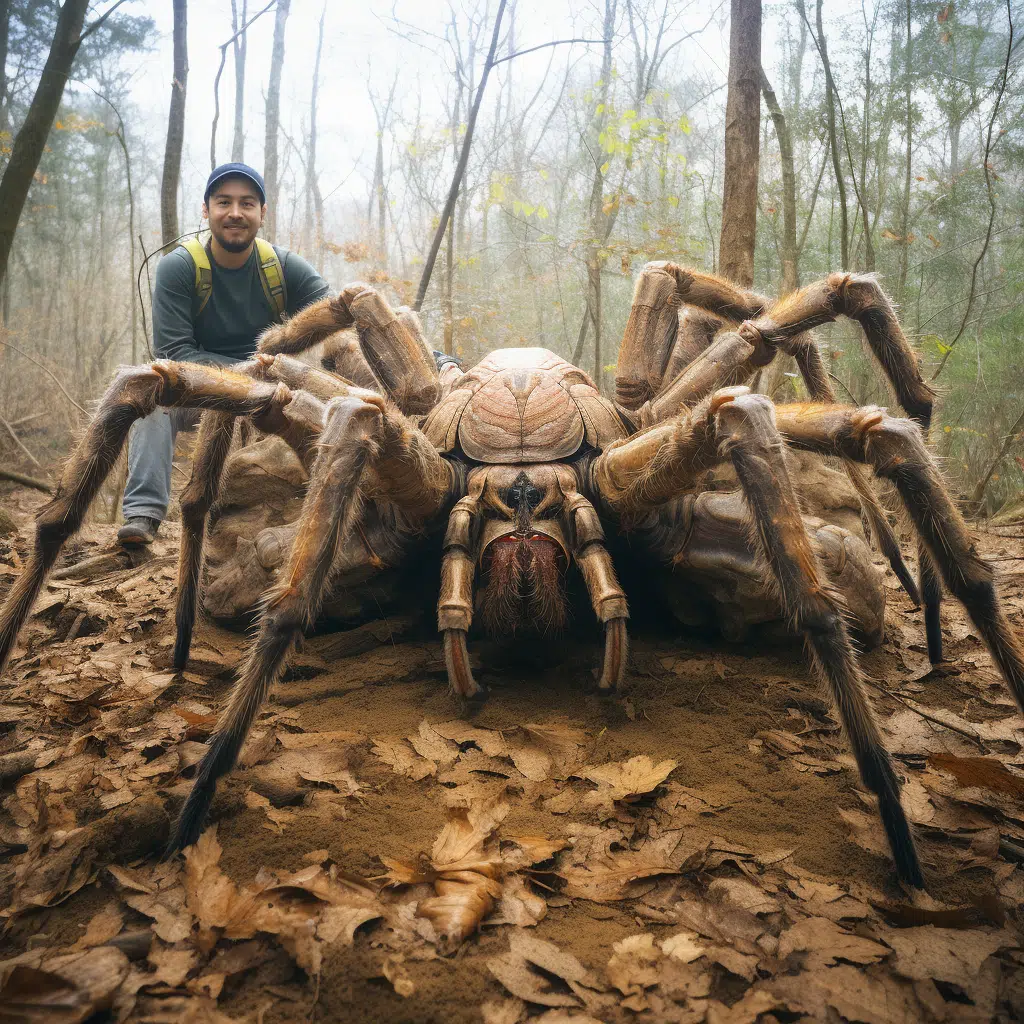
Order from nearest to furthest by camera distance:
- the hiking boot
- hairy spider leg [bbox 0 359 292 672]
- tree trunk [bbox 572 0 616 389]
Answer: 1. hairy spider leg [bbox 0 359 292 672]
2. the hiking boot
3. tree trunk [bbox 572 0 616 389]

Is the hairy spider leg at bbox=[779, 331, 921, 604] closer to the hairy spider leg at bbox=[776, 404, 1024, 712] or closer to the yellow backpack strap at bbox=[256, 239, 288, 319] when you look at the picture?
the hairy spider leg at bbox=[776, 404, 1024, 712]

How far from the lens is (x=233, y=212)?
5.46 meters

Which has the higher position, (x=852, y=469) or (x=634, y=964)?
(x=852, y=469)

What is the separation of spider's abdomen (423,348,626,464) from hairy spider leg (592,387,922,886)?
756 millimetres

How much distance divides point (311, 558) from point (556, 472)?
4.41ft

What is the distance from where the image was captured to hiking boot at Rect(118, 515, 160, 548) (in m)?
5.09

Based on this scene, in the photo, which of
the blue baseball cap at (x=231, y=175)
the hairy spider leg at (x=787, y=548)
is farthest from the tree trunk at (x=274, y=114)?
the hairy spider leg at (x=787, y=548)

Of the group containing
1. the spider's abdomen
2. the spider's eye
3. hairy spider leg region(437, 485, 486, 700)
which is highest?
the spider's abdomen

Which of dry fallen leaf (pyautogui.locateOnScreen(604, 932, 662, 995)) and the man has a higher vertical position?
the man

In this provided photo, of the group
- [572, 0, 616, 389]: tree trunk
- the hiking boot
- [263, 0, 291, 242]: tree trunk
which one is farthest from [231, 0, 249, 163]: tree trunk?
the hiking boot

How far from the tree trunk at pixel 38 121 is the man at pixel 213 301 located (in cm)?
96

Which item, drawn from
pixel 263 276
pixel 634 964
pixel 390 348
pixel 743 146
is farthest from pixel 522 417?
pixel 263 276

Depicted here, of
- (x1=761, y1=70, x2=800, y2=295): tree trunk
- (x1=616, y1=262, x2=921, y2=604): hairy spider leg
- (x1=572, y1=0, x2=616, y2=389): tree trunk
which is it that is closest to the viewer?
(x1=616, y1=262, x2=921, y2=604): hairy spider leg

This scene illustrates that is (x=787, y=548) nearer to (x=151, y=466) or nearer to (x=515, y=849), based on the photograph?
(x=515, y=849)
